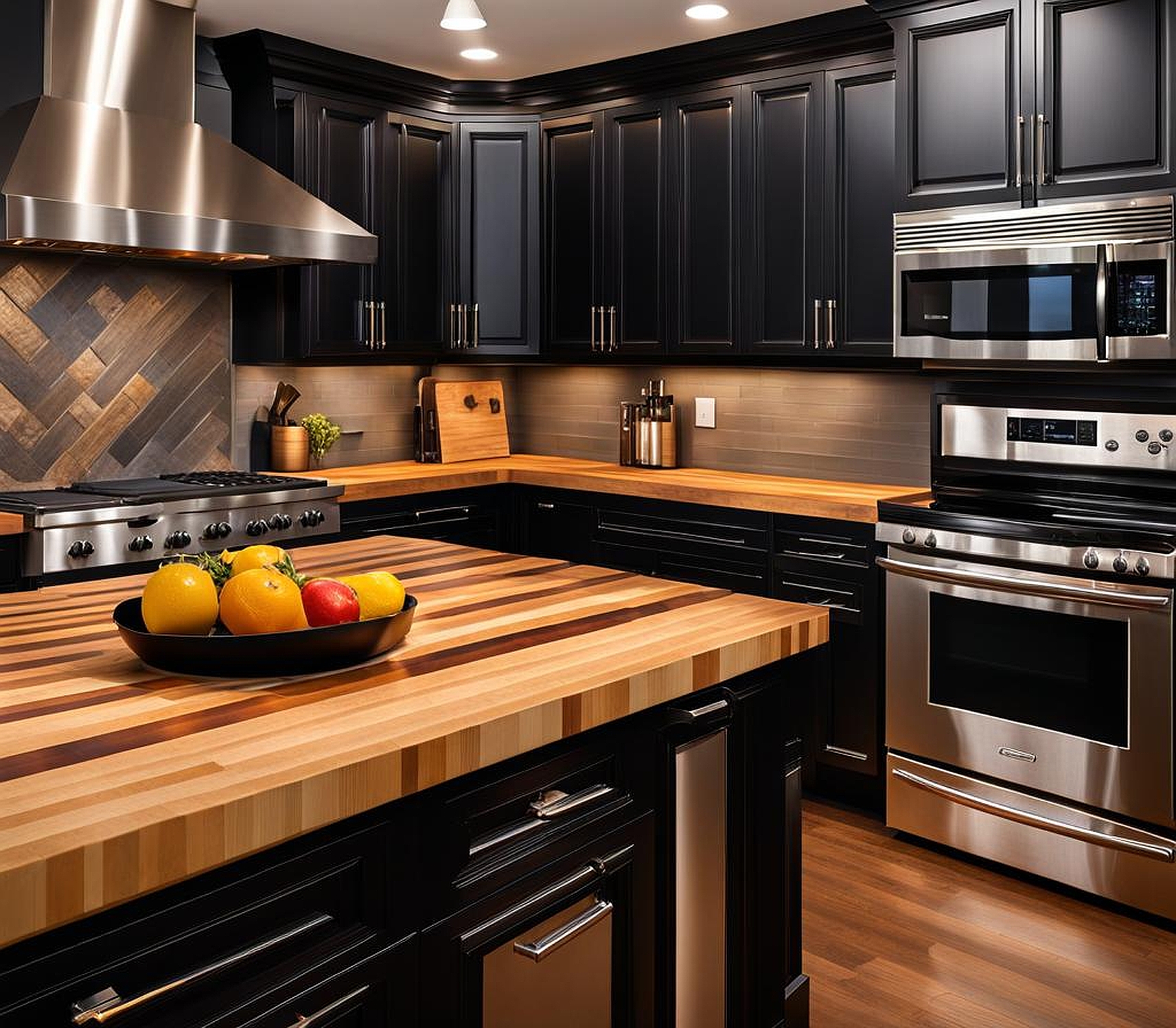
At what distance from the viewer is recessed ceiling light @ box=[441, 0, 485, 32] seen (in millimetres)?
2869

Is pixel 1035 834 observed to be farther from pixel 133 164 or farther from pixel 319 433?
pixel 133 164

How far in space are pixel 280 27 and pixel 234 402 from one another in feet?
4.70

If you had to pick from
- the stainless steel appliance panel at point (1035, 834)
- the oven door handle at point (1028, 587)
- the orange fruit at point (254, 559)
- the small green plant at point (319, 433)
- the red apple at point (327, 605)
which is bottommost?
the stainless steel appliance panel at point (1035, 834)

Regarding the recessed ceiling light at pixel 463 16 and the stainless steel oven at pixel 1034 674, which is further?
the stainless steel oven at pixel 1034 674

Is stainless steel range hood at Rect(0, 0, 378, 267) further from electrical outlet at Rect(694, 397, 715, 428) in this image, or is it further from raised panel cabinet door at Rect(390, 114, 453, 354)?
electrical outlet at Rect(694, 397, 715, 428)

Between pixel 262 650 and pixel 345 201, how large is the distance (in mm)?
3373

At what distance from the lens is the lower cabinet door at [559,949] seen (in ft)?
5.20

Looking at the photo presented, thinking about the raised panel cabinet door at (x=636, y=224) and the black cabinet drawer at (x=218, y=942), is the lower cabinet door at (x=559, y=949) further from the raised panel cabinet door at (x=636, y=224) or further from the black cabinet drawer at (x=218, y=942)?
the raised panel cabinet door at (x=636, y=224)

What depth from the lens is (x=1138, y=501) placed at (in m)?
3.32

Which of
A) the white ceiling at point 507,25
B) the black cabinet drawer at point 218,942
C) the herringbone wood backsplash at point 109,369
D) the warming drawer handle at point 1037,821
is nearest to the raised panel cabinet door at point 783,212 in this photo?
the white ceiling at point 507,25

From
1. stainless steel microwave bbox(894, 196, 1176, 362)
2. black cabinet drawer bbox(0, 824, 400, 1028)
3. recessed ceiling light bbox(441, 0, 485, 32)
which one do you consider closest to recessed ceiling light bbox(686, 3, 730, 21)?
stainless steel microwave bbox(894, 196, 1176, 362)

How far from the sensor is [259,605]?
65.5 inches

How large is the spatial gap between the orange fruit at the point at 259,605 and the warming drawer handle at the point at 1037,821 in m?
2.42

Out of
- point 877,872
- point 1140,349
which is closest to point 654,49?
point 1140,349
